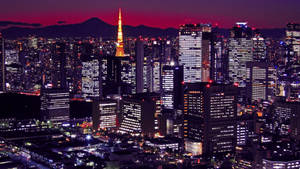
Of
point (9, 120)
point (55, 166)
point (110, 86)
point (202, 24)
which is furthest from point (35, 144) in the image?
point (202, 24)

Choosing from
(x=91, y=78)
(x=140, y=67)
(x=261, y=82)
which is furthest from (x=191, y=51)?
(x=91, y=78)

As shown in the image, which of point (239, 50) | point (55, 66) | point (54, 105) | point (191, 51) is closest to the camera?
point (54, 105)

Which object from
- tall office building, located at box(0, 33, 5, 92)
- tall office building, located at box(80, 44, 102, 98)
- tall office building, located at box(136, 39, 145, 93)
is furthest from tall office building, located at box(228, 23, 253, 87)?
tall office building, located at box(0, 33, 5, 92)

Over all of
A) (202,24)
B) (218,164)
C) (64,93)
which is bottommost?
(218,164)

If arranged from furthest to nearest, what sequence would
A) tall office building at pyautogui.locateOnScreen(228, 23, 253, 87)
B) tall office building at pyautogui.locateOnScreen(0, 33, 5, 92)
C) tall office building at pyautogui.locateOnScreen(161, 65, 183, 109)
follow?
tall office building at pyautogui.locateOnScreen(228, 23, 253, 87) < tall office building at pyautogui.locateOnScreen(0, 33, 5, 92) < tall office building at pyautogui.locateOnScreen(161, 65, 183, 109)

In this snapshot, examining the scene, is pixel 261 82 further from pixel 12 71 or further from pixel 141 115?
pixel 12 71

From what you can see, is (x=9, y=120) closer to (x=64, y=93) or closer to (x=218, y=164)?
(x=64, y=93)

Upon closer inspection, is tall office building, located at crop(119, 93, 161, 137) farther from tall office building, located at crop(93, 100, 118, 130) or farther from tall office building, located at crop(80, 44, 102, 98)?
tall office building, located at crop(80, 44, 102, 98)
